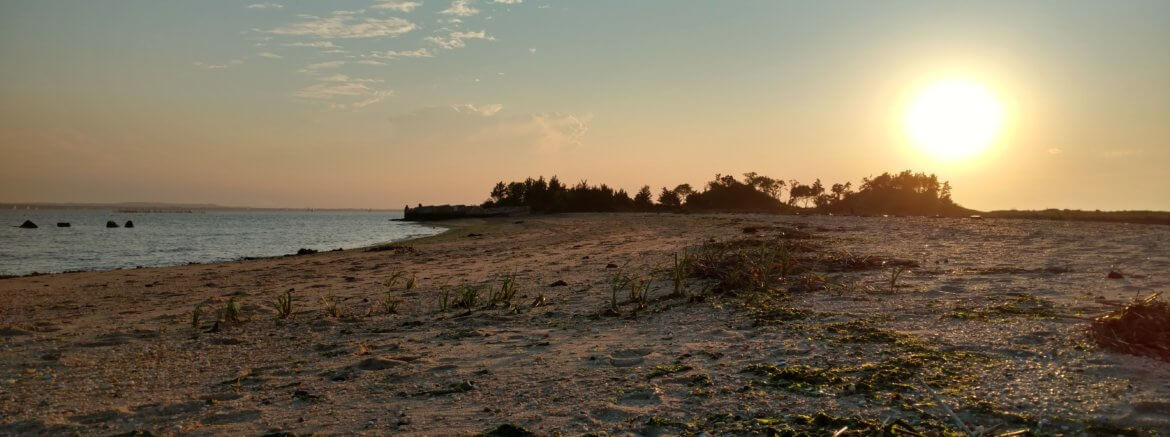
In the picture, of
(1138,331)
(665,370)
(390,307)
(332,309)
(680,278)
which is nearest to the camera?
(1138,331)

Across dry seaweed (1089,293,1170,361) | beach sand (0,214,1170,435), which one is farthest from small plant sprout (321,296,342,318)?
dry seaweed (1089,293,1170,361)

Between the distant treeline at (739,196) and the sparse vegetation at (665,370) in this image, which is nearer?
the sparse vegetation at (665,370)

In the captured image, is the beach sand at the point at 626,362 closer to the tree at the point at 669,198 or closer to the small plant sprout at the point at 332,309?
the small plant sprout at the point at 332,309

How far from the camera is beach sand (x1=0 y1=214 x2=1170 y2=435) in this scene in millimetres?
3406

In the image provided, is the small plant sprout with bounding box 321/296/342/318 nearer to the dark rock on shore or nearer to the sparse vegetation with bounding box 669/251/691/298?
the sparse vegetation with bounding box 669/251/691/298

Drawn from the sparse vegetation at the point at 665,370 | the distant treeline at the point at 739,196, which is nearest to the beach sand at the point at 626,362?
the sparse vegetation at the point at 665,370

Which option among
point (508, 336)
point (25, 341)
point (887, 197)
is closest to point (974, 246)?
point (508, 336)

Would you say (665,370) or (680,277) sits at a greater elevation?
(680,277)

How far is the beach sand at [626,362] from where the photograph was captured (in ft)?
11.2

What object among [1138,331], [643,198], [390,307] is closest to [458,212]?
[643,198]

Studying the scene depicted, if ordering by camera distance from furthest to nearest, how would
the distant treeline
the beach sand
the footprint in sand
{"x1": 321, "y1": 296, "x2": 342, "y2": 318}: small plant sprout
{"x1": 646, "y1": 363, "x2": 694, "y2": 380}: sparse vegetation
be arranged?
the distant treeline
{"x1": 321, "y1": 296, "x2": 342, "y2": 318}: small plant sprout
the footprint in sand
{"x1": 646, "y1": 363, "x2": 694, "y2": 380}: sparse vegetation
the beach sand

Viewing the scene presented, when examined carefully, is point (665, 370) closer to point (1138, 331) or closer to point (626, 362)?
point (626, 362)

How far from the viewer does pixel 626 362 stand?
15.1 ft

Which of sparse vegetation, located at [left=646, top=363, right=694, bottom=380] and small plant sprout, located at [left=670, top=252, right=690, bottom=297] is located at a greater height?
small plant sprout, located at [left=670, top=252, right=690, bottom=297]
